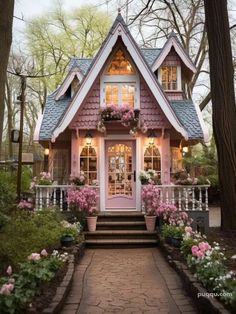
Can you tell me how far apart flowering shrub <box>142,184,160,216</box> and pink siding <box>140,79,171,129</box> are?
2413mm

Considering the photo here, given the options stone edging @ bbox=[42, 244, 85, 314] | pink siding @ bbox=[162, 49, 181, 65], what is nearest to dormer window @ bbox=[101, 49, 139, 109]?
pink siding @ bbox=[162, 49, 181, 65]

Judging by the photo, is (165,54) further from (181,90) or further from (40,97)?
(40,97)

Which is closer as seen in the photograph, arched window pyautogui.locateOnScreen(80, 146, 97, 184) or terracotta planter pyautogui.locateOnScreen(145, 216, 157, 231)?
terracotta planter pyautogui.locateOnScreen(145, 216, 157, 231)

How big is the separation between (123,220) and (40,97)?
2012cm

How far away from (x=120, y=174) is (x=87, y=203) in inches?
85.9

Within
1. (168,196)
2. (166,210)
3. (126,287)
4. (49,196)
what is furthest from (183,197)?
(126,287)

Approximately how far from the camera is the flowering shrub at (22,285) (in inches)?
153

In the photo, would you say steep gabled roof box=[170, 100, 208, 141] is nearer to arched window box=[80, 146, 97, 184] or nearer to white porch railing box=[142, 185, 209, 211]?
white porch railing box=[142, 185, 209, 211]

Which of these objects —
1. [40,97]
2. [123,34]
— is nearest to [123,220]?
[123,34]

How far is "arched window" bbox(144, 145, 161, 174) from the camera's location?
40.5ft

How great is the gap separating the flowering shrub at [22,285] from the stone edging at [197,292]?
1868 millimetres

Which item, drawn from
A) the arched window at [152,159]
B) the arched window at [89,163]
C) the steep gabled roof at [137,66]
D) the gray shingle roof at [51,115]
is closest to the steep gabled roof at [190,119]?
the steep gabled roof at [137,66]

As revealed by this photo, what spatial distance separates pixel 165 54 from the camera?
45.8 ft

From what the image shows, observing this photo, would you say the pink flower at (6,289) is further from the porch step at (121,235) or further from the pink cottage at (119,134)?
the pink cottage at (119,134)
